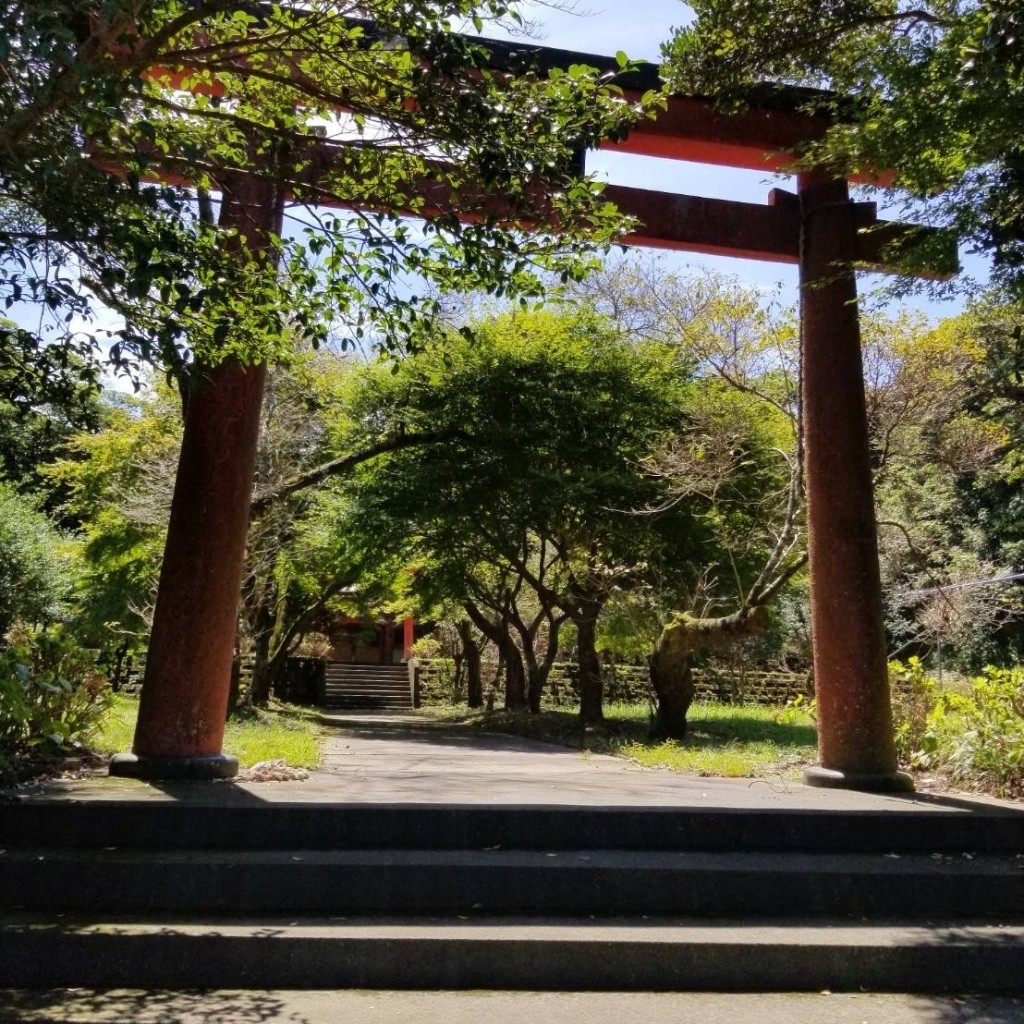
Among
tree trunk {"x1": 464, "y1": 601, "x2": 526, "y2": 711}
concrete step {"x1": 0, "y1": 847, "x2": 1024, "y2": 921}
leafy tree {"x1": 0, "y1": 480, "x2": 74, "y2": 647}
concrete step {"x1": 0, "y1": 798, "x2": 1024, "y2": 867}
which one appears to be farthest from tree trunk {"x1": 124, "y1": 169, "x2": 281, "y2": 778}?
leafy tree {"x1": 0, "y1": 480, "x2": 74, "y2": 647}

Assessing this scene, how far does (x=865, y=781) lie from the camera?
5551 millimetres

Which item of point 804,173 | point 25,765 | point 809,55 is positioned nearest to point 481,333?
point 804,173

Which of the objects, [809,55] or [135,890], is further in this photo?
[809,55]

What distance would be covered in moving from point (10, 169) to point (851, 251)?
4917 millimetres

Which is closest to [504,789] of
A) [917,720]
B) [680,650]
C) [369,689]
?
[917,720]

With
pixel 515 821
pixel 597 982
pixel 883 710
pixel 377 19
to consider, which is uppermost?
pixel 377 19

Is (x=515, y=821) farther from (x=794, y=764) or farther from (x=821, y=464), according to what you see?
(x=794, y=764)

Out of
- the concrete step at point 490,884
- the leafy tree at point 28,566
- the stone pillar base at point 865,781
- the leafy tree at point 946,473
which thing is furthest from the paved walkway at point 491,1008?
the leafy tree at point 28,566

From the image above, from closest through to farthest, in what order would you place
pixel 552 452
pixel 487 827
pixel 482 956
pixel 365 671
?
1. pixel 482 956
2. pixel 487 827
3. pixel 552 452
4. pixel 365 671

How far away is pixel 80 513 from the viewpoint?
18000mm

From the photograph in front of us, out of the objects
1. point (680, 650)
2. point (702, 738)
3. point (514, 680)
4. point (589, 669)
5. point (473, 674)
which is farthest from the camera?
point (473, 674)

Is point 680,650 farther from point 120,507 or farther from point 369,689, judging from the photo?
point 369,689

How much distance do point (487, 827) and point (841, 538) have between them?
9.65ft

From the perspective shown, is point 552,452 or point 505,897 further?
point 552,452
